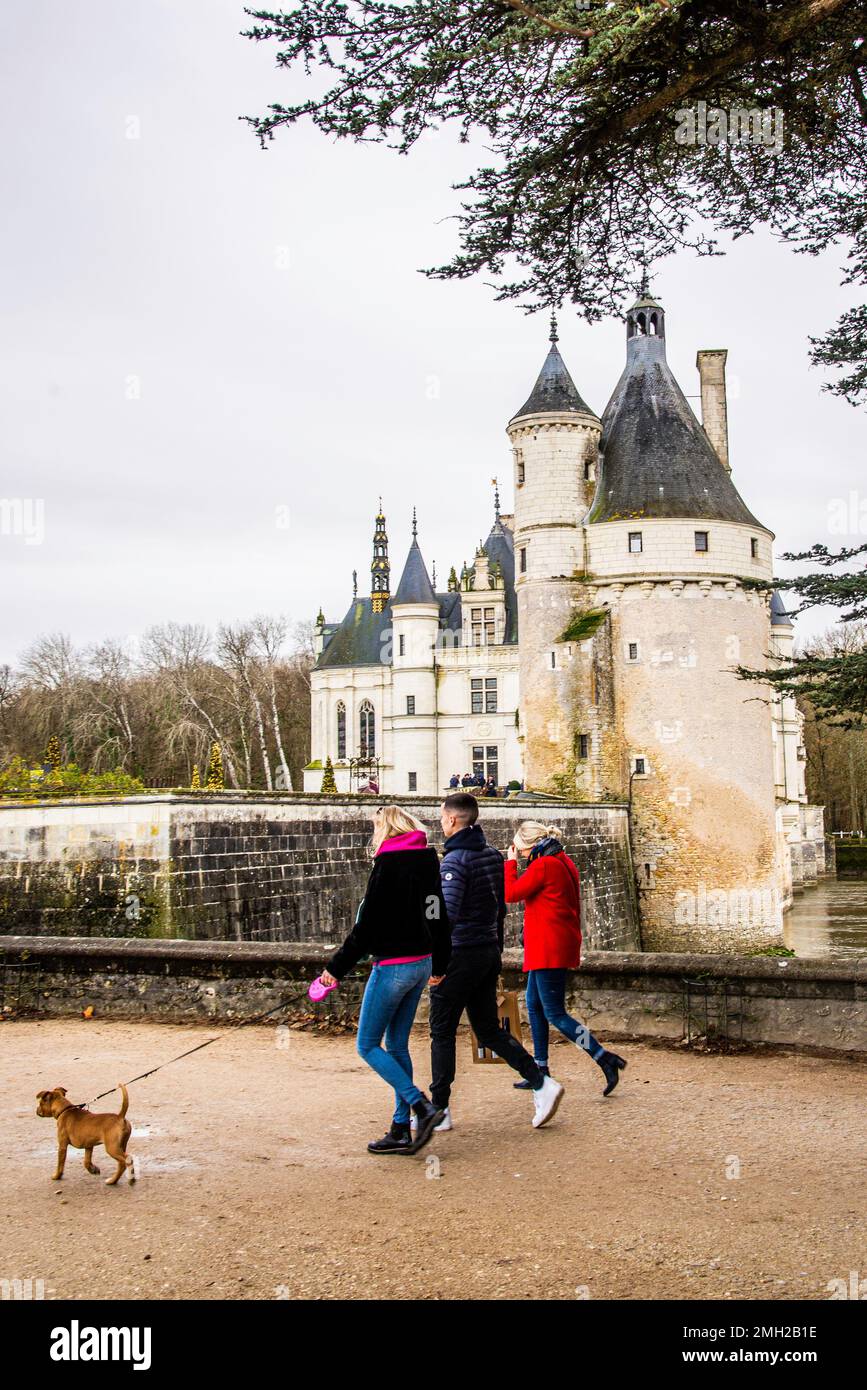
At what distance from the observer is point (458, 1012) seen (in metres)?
5.96

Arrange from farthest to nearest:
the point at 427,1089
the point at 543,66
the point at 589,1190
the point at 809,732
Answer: the point at 809,732 < the point at 427,1089 < the point at 543,66 < the point at 589,1190

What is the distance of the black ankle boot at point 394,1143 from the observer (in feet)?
17.7

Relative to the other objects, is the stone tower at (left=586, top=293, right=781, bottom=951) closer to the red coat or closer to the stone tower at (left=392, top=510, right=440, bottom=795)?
the stone tower at (left=392, top=510, right=440, bottom=795)

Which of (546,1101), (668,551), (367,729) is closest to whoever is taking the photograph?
(546,1101)

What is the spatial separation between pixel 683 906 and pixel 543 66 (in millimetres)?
26444

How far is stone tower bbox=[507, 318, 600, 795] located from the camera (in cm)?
3181

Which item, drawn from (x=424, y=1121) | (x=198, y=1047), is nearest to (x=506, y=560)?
(x=198, y=1047)

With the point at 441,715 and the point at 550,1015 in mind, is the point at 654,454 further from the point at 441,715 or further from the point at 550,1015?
the point at 550,1015

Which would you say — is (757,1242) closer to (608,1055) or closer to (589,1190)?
(589,1190)

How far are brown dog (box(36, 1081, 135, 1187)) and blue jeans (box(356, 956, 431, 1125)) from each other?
3.52ft

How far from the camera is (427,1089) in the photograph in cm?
664

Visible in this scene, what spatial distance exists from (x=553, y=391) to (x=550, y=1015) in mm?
28401

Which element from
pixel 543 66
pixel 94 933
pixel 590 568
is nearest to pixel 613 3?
pixel 543 66

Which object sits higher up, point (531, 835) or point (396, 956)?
point (531, 835)
